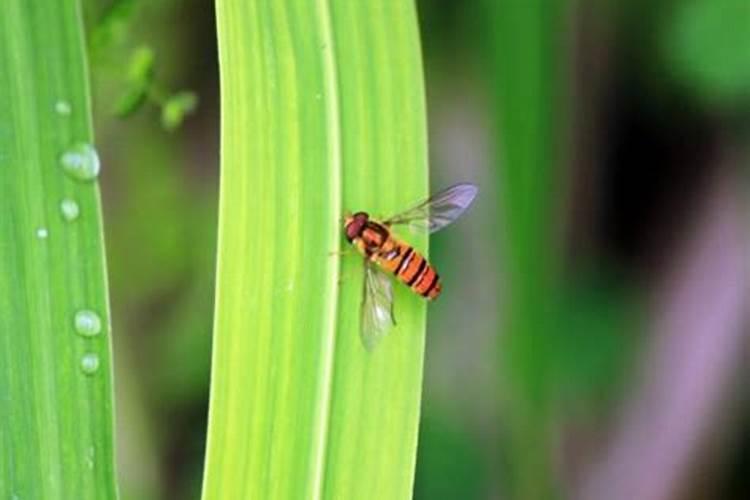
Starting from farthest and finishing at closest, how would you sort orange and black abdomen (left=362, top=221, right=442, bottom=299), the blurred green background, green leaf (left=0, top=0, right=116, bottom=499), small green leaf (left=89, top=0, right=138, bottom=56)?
the blurred green background → small green leaf (left=89, top=0, right=138, bottom=56) → orange and black abdomen (left=362, top=221, right=442, bottom=299) → green leaf (left=0, top=0, right=116, bottom=499)

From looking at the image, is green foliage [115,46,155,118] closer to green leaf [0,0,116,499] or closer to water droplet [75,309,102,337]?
green leaf [0,0,116,499]

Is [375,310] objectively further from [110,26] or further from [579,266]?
[579,266]

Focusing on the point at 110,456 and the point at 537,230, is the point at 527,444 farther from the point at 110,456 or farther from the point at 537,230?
the point at 110,456

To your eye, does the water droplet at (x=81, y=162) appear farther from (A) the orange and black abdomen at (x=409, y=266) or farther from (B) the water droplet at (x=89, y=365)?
(A) the orange and black abdomen at (x=409, y=266)

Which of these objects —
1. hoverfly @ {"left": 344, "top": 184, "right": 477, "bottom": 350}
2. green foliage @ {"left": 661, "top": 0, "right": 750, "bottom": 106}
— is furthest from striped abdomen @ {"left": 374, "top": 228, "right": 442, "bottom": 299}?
green foliage @ {"left": 661, "top": 0, "right": 750, "bottom": 106}

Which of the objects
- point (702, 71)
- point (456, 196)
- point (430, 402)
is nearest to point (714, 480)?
point (430, 402)

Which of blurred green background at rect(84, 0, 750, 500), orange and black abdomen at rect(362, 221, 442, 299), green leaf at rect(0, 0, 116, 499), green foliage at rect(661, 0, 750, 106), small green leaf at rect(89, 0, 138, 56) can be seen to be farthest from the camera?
blurred green background at rect(84, 0, 750, 500)
